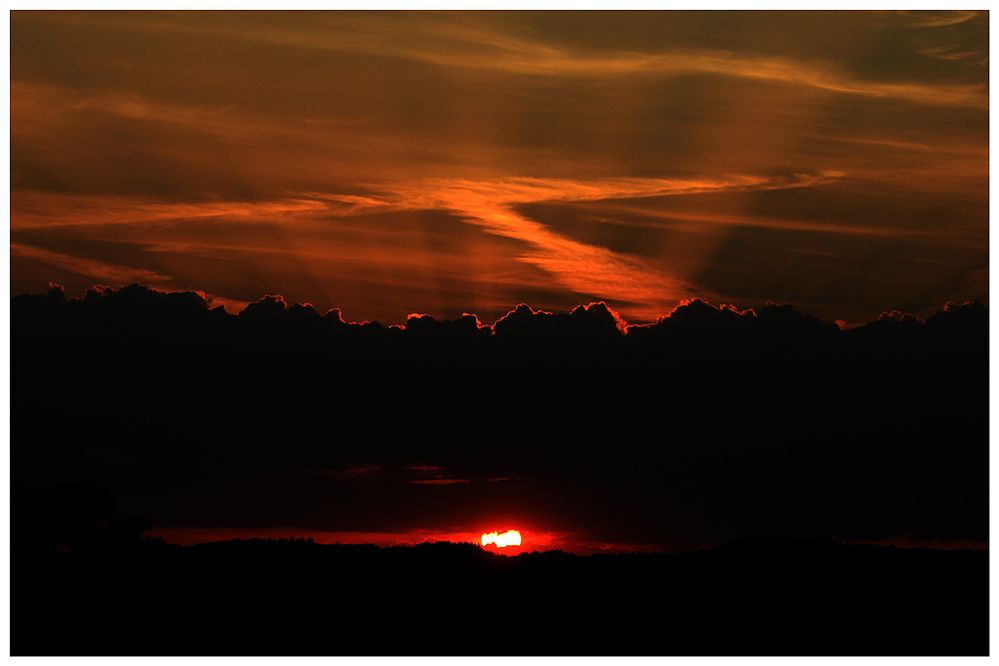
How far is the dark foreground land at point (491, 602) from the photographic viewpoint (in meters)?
73.7

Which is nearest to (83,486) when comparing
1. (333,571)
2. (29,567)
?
(29,567)

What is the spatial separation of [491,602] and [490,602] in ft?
0.18

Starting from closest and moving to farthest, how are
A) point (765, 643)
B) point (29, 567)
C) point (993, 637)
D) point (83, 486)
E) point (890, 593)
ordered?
point (993, 637)
point (765, 643)
point (890, 593)
point (29, 567)
point (83, 486)

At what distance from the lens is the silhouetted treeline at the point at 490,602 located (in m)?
73.7

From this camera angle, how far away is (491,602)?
276 ft

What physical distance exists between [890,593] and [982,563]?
10.1 metres

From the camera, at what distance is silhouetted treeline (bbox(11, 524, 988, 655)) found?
73.7 metres

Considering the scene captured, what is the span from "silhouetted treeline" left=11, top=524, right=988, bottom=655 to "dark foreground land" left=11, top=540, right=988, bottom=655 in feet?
0.42

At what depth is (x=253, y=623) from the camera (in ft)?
249

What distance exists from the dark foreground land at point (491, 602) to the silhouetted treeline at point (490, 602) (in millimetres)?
129

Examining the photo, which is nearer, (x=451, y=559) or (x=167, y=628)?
(x=167, y=628)

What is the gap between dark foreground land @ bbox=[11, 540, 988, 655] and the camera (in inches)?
2901

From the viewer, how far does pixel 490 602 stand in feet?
276

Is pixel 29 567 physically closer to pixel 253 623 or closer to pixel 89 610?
pixel 89 610
